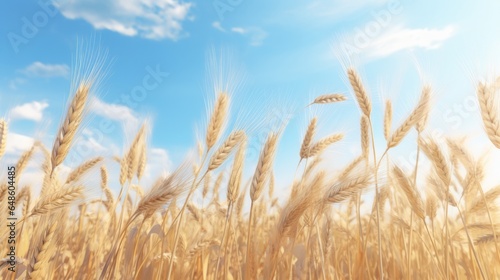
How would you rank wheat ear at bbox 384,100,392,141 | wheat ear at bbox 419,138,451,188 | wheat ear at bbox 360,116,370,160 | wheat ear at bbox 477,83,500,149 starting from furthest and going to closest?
1. wheat ear at bbox 360,116,370,160
2. wheat ear at bbox 384,100,392,141
3. wheat ear at bbox 419,138,451,188
4. wheat ear at bbox 477,83,500,149

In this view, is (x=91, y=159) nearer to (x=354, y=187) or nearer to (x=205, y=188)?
(x=354, y=187)

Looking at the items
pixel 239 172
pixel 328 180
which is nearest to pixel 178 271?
pixel 239 172

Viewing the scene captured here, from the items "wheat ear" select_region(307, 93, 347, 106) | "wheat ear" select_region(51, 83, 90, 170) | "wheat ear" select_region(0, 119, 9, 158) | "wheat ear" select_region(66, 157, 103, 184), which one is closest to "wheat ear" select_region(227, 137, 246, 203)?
"wheat ear" select_region(307, 93, 347, 106)

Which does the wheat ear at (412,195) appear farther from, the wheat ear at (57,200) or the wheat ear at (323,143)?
the wheat ear at (57,200)

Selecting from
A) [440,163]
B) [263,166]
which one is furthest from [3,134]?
[440,163]

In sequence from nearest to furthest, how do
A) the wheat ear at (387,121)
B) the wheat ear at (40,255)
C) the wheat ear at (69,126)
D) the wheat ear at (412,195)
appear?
the wheat ear at (40,255) → the wheat ear at (69,126) → the wheat ear at (412,195) → the wheat ear at (387,121)

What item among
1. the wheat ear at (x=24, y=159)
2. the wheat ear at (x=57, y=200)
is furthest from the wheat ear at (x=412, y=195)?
the wheat ear at (x=24, y=159)

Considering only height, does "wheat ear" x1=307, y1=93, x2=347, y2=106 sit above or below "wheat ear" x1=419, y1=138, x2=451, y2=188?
above

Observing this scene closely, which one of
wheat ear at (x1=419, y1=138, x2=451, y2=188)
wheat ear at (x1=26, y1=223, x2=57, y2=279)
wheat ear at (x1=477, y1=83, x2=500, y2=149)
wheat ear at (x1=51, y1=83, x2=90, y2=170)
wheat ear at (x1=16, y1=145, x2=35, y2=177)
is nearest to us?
wheat ear at (x1=26, y1=223, x2=57, y2=279)

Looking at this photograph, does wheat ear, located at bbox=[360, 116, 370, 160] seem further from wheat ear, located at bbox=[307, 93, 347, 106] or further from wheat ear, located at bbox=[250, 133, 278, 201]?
wheat ear, located at bbox=[250, 133, 278, 201]

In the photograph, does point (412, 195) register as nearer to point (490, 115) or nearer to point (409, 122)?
point (409, 122)

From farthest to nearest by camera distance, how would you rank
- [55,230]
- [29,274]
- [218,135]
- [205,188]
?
1. [205,188]
2. [218,135]
3. [55,230]
4. [29,274]

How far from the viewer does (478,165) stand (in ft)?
9.36

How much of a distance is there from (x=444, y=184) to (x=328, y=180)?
2.34 ft
